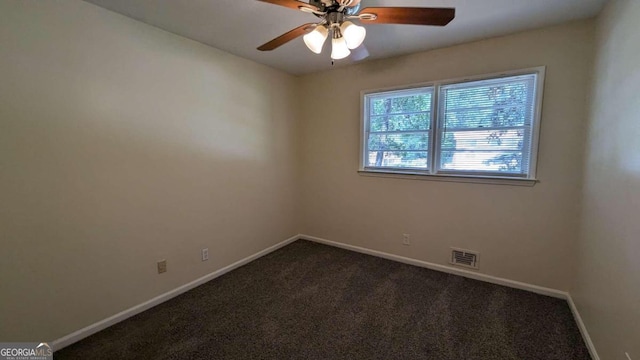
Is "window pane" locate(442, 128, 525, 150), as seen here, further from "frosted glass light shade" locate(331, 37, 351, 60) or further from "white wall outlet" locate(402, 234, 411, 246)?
"frosted glass light shade" locate(331, 37, 351, 60)

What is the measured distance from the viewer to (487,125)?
2.50 meters

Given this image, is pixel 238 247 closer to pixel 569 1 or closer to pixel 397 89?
pixel 397 89

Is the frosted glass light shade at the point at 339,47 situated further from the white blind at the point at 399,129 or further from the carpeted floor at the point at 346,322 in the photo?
the carpeted floor at the point at 346,322

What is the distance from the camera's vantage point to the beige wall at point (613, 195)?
1330 mm

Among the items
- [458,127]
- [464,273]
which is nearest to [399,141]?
[458,127]

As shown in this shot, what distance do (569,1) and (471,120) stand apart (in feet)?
3.41

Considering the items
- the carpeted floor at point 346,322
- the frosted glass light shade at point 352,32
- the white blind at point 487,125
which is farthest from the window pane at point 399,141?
the frosted glass light shade at point 352,32

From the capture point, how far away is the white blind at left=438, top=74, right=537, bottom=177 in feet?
7.73

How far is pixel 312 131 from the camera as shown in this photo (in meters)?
3.67

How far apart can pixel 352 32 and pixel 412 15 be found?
0.32 meters

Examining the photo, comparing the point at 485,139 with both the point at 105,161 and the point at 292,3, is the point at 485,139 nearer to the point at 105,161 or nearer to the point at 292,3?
the point at 292,3

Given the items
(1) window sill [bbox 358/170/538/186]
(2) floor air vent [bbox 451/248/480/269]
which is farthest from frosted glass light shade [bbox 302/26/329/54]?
(2) floor air vent [bbox 451/248/480/269]

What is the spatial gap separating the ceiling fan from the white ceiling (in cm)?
47

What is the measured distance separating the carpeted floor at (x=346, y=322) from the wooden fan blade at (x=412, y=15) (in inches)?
80.1
